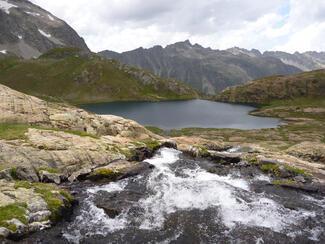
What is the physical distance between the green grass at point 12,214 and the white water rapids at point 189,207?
404 cm

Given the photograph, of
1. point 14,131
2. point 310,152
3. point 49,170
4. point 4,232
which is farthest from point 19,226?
point 310,152

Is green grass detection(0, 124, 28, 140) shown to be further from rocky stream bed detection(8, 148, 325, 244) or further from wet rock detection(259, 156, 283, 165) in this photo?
wet rock detection(259, 156, 283, 165)

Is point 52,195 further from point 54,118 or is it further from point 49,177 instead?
point 54,118

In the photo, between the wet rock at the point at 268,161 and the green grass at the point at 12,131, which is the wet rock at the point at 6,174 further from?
the wet rock at the point at 268,161

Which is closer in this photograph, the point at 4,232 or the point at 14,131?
the point at 4,232

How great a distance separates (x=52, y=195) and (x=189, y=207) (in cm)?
1370

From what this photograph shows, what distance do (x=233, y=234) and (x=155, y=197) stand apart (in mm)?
10563

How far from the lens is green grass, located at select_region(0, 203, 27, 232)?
29253mm

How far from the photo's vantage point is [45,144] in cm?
4709

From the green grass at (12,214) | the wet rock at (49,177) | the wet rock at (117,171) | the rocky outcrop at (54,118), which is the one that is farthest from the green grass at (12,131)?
the green grass at (12,214)

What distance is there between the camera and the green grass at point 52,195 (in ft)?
110

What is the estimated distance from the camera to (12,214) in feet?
99.9

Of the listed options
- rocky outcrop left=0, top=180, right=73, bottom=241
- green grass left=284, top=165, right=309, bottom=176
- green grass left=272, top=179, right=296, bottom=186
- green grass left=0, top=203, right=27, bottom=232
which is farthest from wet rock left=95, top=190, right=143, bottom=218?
green grass left=284, top=165, right=309, bottom=176

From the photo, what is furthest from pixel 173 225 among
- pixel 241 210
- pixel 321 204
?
pixel 321 204
